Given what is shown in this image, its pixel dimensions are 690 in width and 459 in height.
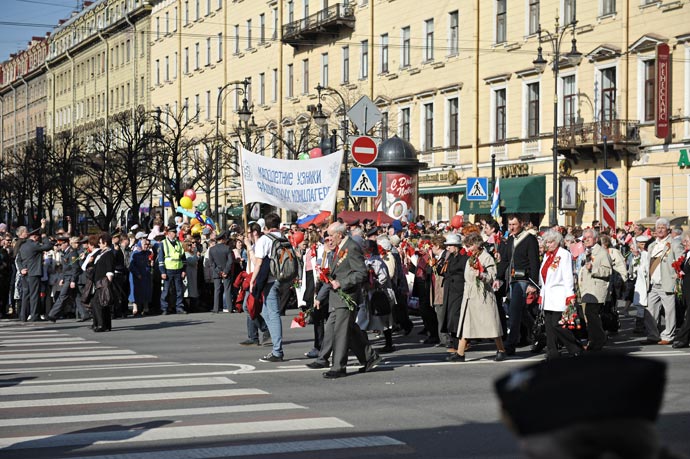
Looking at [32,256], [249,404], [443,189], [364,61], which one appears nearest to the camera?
[249,404]

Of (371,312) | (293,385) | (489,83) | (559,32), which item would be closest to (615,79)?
(559,32)

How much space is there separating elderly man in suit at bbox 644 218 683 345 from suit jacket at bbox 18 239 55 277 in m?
12.1

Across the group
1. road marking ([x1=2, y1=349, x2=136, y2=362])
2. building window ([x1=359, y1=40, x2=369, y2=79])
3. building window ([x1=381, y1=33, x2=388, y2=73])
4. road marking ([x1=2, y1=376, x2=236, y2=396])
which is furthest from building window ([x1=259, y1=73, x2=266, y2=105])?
road marking ([x1=2, y1=376, x2=236, y2=396])

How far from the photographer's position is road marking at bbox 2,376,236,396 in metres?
11.4

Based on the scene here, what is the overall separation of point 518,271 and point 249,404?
610 centimetres

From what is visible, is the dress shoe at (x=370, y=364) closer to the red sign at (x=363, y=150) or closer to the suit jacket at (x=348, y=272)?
the suit jacket at (x=348, y=272)

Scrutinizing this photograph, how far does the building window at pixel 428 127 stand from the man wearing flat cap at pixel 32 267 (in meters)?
30.0

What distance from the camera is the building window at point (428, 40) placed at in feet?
164

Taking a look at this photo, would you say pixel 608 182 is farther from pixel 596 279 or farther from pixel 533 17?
pixel 533 17

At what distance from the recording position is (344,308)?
12742mm

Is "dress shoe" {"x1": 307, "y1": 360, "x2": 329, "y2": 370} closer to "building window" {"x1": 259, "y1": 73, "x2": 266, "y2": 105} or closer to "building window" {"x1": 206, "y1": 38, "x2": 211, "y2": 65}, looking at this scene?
"building window" {"x1": 259, "y1": 73, "x2": 266, "y2": 105}

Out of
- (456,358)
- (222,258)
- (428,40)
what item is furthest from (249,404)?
(428,40)

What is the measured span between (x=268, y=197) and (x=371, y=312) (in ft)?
19.0

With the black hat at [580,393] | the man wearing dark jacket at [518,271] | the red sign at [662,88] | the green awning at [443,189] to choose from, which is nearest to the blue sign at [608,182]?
the man wearing dark jacket at [518,271]
